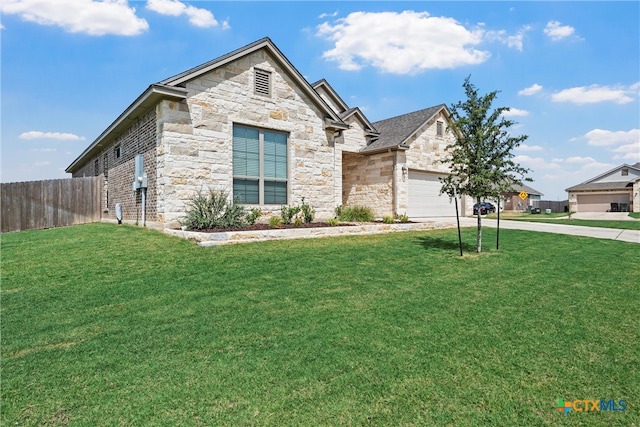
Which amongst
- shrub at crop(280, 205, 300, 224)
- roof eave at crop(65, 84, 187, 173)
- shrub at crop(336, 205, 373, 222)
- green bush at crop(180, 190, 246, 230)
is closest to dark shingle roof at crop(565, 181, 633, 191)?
shrub at crop(336, 205, 373, 222)

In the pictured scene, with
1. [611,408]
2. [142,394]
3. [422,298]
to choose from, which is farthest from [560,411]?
[142,394]

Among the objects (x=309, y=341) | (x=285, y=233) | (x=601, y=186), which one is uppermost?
(x=601, y=186)

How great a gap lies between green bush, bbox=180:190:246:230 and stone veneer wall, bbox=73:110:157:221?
157 centimetres

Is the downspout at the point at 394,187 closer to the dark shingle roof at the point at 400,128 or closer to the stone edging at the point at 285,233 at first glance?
the dark shingle roof at the point at 400,128

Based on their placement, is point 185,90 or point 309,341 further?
point 185,90

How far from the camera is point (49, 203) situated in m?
14.2

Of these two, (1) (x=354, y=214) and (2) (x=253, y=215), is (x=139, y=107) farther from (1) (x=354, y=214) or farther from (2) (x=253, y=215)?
(1) (x=354, y=214)

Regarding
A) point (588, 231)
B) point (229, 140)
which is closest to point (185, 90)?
A: point (229, 140)

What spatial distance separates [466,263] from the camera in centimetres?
750

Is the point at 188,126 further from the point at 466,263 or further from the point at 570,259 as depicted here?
the point at 570,259

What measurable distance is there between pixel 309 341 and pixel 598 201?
Answer: 47257mm

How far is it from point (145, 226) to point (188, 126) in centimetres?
376

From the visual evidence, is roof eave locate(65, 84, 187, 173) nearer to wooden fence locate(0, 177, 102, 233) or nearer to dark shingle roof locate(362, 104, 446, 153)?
wooden fence locate(0, 177, 102, 233)

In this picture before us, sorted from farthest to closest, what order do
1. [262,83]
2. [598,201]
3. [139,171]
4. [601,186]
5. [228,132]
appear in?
[598,201], [601,186], [262,83], [139,171], [228,132]
